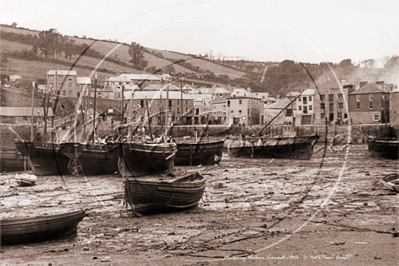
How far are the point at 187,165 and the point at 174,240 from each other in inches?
1024

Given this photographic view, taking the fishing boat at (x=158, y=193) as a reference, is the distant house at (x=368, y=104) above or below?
above

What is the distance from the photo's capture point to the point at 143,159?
29.5m

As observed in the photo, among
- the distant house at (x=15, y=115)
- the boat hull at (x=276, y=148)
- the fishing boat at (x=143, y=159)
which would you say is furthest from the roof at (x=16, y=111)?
the fishing boat at (x=143, y=159)

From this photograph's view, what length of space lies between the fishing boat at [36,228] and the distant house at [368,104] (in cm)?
6504

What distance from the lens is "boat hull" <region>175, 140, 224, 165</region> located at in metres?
38.5

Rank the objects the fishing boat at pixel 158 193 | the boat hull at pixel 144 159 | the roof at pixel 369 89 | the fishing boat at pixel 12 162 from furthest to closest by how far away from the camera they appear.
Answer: the roof at pixel 369 89 → the fishing boat at pixel 12 162 → the boat hull at pixel 144 159 → the fishing boat at pixel 158 193

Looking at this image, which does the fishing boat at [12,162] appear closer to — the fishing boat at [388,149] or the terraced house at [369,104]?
the fishing boat at [388,149]

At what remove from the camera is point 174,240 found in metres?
12.5

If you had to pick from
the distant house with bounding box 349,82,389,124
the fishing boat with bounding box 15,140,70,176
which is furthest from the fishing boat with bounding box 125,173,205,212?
the distant house with bounding box 349,82,389,124

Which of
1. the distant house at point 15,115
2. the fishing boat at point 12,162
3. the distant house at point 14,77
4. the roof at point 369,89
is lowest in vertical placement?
the fishing boat at point 12,162

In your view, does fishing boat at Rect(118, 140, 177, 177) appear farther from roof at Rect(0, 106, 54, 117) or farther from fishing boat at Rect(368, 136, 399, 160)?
roof at Rect(0, 106, 54, 117)

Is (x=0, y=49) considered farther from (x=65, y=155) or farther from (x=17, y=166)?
(x=65, y=155)

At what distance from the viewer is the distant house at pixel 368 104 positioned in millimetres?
69188

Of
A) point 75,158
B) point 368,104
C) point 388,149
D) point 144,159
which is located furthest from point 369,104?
point 75,158
